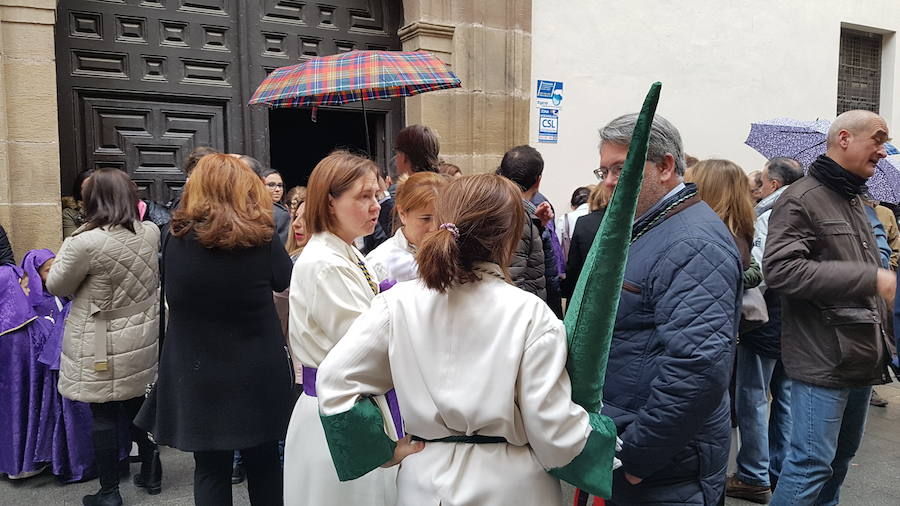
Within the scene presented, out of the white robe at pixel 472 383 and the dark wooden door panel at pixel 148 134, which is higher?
the dark wooden door panel at pixel 148 134

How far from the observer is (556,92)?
768cm

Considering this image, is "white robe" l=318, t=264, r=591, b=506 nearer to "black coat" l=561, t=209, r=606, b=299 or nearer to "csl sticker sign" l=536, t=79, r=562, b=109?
"black coat" l=561, t=209, r=606, b=299

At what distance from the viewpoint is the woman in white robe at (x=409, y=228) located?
314 cm

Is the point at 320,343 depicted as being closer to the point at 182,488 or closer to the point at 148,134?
the point at 182,488

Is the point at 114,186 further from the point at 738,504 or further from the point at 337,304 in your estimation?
the point at 738,504

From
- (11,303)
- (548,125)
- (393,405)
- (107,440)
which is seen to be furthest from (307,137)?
(393,405)

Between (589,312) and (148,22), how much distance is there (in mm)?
5559

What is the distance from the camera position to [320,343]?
2572mm

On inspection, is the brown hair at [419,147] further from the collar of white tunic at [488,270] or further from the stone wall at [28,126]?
the stone wall at [28,126]

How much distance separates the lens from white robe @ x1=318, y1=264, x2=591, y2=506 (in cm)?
168

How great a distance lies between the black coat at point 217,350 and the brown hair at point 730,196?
2.22m

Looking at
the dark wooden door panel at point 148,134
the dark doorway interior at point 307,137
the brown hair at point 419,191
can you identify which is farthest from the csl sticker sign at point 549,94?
the brown hair at point 419,191

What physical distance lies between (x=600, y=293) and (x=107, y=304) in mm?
3203

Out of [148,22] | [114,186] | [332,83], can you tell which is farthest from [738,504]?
[148,22]
